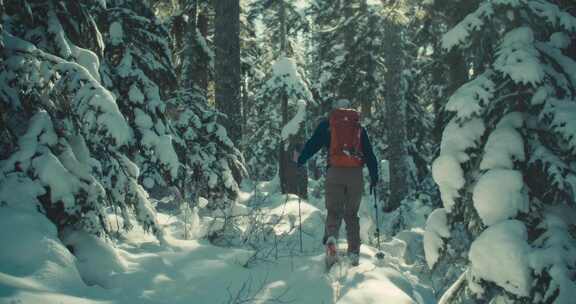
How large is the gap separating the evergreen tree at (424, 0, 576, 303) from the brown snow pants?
4.71ft

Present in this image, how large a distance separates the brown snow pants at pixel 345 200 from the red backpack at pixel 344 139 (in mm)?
117

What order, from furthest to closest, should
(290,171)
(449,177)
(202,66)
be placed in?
(290,171) < (202,66) < (449,177)

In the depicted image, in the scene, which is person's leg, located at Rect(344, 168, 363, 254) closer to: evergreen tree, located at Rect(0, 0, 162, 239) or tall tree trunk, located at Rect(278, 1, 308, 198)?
evergreen tree, located at Rect(0, 0, 162, 239)

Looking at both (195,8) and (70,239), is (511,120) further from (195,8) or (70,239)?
(195,8)

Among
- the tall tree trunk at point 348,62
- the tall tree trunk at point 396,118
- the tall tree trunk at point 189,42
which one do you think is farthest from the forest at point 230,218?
the tall tree trunk at point 348,62

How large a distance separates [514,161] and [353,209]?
7.95 ft

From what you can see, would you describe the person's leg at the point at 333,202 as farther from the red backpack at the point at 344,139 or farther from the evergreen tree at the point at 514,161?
the evergreen tree at the point at 514,161

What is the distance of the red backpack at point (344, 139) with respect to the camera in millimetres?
6090

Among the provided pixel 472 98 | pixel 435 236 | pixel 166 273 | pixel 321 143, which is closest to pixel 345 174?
pixel 321 143

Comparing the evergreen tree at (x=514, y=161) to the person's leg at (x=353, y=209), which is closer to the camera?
the evergreen tree at (x=514, y=161)

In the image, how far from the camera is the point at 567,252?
151 inches

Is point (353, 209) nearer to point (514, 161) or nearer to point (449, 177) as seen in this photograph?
point (449, 177)

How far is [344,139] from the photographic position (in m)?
6.08

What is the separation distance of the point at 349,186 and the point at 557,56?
9.30ft
